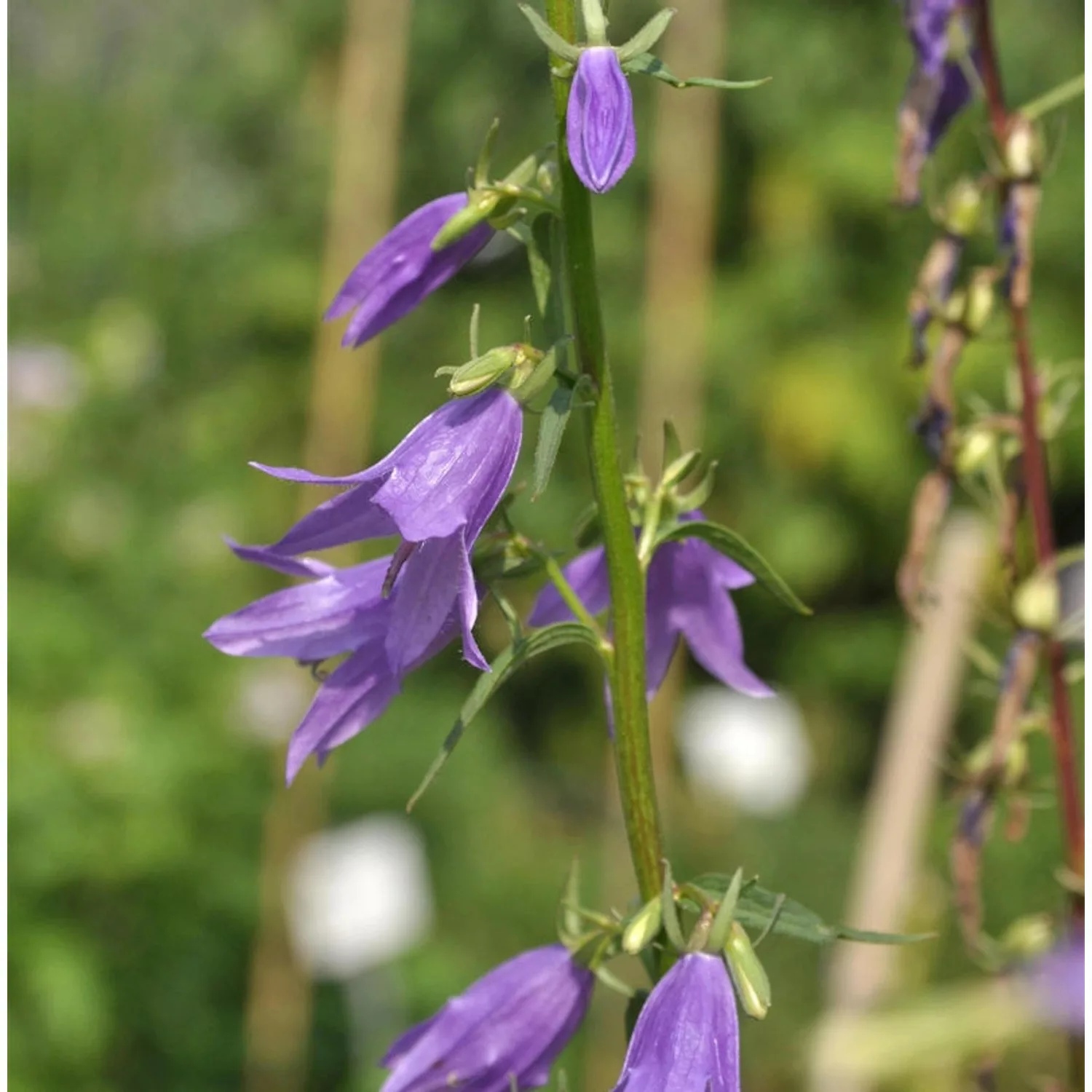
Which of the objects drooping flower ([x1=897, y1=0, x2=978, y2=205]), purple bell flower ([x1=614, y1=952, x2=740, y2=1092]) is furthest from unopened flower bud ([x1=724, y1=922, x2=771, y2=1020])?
drooping flower ([x1=897, y1=0, x2=978, y2=205])

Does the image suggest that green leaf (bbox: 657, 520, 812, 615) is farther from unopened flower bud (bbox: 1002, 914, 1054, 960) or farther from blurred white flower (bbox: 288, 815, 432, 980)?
blurred white flower (bbox: 288, 815, 432, 980)

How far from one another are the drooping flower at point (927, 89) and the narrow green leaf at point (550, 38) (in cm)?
48

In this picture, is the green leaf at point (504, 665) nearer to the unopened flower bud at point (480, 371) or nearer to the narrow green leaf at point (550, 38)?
the unopened flower bud at point (480, 371)

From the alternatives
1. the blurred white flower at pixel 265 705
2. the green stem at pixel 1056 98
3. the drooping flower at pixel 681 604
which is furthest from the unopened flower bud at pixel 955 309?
the blurred white flower at pixel 265 705

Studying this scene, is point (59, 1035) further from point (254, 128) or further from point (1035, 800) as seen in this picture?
point (254, 128)

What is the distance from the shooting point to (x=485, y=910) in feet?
12.9

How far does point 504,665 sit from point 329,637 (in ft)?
0.56

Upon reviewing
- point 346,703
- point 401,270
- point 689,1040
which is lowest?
point 689,1040

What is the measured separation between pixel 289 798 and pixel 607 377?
2.49m

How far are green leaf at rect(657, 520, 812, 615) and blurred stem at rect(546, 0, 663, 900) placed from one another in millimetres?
57

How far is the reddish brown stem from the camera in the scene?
111cm

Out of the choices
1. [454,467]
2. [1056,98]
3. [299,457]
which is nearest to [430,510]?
[454,467]

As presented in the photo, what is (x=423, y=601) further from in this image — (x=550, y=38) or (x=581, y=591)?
(x=550, y=38)

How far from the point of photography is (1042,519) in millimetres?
1139
